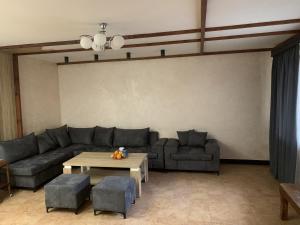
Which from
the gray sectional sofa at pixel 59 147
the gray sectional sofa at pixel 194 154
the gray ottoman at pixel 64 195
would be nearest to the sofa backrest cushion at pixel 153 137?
the gray sectional sofa at pixel 59 147

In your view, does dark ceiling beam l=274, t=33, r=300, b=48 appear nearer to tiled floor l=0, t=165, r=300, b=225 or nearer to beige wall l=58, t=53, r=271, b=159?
beige wall l=58, t=53, r=271, b=159

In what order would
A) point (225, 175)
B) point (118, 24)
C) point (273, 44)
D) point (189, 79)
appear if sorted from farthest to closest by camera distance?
point (189, 79)
point (225, 175)
point (273, 44)
point (118, 24)

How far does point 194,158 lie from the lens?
430 centimetres

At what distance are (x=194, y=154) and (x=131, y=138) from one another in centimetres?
146

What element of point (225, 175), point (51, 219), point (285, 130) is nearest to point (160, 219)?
point (51, 219)

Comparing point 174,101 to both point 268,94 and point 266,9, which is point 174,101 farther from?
point 266,9

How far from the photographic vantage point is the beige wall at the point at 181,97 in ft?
15.5

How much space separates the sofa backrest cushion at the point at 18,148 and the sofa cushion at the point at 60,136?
507 mm

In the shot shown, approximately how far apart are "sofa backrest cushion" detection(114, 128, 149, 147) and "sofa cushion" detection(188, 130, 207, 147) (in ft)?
3.25

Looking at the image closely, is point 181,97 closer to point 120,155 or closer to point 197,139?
point 197,139

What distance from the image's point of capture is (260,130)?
188 inches

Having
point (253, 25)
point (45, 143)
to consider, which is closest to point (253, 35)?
point (253, 25)

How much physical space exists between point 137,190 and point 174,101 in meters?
2.32

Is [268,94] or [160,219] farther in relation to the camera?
[268,94]
